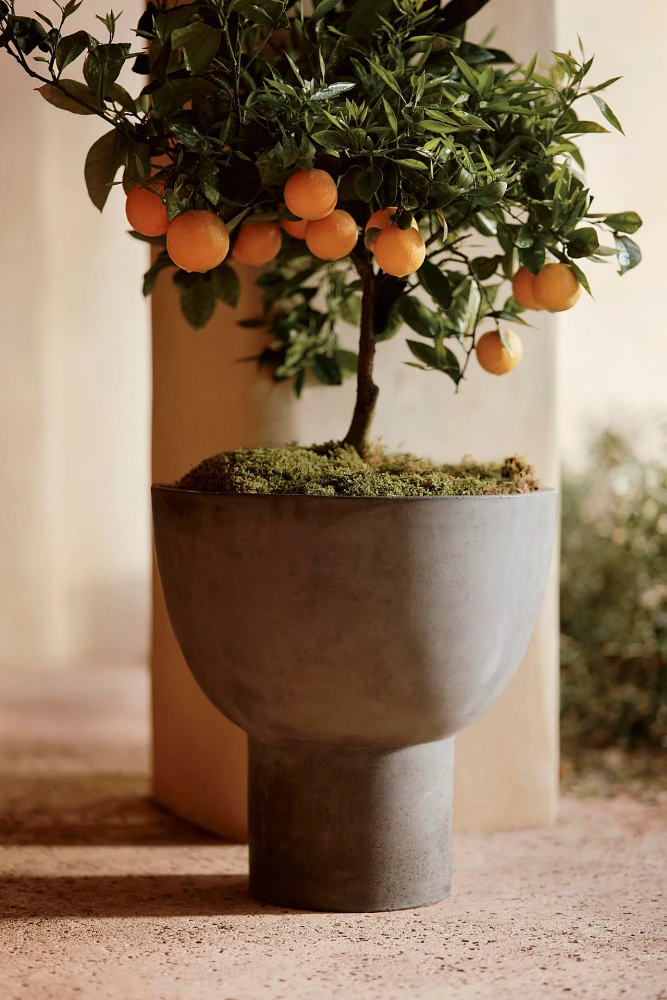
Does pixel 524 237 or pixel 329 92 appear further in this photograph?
pixel 524 237

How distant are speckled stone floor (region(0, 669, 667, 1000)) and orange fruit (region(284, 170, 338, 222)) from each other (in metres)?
0.97

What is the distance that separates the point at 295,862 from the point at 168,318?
1.07 meters

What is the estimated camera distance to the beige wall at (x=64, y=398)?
369cm

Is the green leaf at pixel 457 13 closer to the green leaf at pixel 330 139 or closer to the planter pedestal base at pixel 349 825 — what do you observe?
the green leaf at pixel 330 139

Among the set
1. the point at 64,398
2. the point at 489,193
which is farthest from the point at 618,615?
the point at 64,398

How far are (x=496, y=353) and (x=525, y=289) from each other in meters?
0.10

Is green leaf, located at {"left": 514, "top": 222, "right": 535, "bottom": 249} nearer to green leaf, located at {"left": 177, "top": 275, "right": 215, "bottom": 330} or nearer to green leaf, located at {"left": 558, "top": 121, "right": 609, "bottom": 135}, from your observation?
green leaf, located at {"left": 558, "top": 121, "right": 609, "bottom": 135}

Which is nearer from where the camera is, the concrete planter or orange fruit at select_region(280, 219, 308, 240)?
the concrete planter

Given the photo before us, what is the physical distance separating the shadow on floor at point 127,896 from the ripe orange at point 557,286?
3.16 ft

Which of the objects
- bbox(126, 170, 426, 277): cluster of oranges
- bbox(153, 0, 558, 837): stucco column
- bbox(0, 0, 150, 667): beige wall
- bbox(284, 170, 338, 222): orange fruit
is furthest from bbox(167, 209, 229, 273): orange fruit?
bbox(0, 0, 150, 667): beige wall

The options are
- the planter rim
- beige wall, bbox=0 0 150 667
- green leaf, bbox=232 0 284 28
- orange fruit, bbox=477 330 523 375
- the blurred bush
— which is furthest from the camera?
beige wall, bbox=0 0 150 667

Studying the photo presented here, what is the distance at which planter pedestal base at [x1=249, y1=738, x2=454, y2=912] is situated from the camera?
5.02 feet

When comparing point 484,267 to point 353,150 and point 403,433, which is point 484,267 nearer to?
point 353,150

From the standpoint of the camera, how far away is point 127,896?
1.65 m
